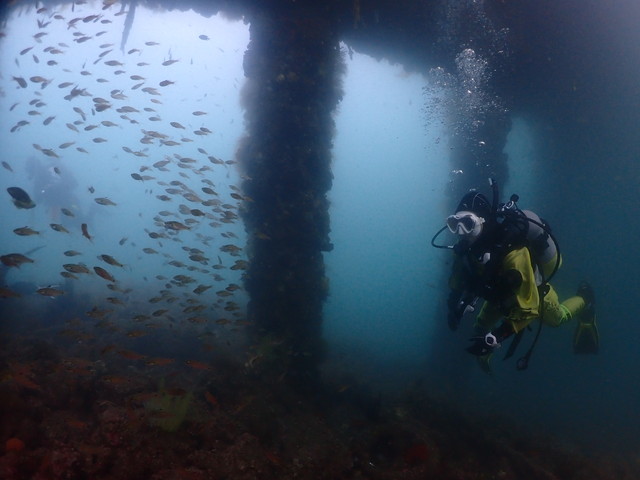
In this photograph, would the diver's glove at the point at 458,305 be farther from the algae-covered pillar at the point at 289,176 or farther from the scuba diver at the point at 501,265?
the algae-covered pillar at the point at 289,176

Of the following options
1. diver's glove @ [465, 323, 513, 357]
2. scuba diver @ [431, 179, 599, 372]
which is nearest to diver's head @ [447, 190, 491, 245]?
scuba diver @ [431, 179, 599, 372]

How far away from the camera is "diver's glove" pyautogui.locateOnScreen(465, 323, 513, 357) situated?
15.5 feet

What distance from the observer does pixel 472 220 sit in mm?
5047

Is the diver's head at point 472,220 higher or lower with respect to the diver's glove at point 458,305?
higher

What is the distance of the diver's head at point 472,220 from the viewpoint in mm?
5056

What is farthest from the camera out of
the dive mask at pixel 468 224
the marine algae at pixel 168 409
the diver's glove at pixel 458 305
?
the diver's glove at pixel 458 305

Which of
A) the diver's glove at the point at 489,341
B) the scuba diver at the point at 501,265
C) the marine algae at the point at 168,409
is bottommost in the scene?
the marine algae at the point at 168,409

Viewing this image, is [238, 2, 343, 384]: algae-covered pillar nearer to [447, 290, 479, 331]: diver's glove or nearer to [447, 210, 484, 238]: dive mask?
[447, 290, 479, 331]: diver's glove

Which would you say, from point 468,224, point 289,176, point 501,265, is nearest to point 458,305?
point 501,265

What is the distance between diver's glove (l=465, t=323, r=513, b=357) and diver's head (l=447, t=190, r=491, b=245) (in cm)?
130

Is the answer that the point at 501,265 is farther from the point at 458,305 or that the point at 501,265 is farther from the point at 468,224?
the point at 458,305

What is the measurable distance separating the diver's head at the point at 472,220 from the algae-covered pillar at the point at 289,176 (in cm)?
511

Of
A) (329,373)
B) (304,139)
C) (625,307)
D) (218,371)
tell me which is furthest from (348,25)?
(625,307)

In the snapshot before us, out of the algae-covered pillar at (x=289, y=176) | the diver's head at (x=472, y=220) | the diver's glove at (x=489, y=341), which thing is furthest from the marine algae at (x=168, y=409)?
the diver's head at (x=472, y=220)
